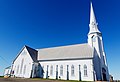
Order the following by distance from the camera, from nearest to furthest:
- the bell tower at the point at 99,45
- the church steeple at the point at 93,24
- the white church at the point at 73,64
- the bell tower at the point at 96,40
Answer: the white church at the point at 73,64 → the bell tower at the point at 99,45 → the bell tower at the point at 96,40 → the church steeple at the point at 93,24

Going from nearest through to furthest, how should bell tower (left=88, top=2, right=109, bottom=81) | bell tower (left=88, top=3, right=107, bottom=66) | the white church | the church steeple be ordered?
the white church, bell tower (left=88, top=2, right=109, bottom=81), bell tower (left=88, top=3, right=107, bottom=66), the church steeple

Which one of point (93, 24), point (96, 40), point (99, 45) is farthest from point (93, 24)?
point (99, 45)

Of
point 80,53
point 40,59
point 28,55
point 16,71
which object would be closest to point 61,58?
point 80,53

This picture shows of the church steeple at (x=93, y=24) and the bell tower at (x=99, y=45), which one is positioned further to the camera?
the church steeple at (x=93, y=24)

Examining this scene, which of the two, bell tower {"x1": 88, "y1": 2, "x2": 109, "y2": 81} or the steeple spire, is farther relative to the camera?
the steeple spire

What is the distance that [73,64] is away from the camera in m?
29.3

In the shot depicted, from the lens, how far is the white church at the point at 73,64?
27.4 m

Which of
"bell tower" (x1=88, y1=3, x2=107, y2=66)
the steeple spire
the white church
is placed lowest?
the white church

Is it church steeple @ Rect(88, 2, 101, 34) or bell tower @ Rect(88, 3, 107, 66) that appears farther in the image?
church steeple @ Rect(88, 2, 101, 34)

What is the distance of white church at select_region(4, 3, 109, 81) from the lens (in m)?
27.4

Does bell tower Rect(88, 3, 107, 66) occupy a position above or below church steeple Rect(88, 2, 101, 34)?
below

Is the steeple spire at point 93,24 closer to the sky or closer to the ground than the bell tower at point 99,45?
closer to the sky

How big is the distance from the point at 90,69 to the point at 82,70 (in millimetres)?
2220

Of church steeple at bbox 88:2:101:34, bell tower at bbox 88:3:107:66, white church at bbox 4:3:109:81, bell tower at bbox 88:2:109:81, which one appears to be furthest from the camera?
church steeple at bbox 88:2:101:34
